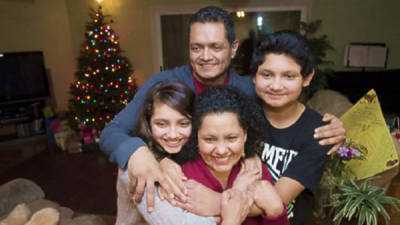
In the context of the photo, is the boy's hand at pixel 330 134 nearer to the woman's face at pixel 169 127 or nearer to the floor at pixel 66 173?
the woman's face at pixel 169 127

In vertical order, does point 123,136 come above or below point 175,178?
above

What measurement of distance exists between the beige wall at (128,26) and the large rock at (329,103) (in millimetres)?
1336

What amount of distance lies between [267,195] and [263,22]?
4858 mm

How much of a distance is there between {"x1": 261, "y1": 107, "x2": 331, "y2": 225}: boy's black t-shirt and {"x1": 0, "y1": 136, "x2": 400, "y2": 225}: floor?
126 cm

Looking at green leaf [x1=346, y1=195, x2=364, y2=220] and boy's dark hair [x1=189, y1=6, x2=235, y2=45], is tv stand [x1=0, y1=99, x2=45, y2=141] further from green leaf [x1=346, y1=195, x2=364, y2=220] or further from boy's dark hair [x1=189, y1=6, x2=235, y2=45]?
green leaf [x1=346, y1=195, x2=364, y2=220]

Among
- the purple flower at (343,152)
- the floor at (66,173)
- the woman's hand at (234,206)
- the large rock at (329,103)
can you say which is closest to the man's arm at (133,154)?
the woman's hand at (234,206)

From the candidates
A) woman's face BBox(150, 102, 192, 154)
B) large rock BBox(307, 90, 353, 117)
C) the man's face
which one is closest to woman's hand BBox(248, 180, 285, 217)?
woman's face BBox(150, 102, 192, 154)

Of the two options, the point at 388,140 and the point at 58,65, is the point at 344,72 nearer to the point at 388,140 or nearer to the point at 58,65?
the point at 388,140

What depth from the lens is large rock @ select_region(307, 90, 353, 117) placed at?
3.72 metres

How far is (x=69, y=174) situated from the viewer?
3896 millimetres

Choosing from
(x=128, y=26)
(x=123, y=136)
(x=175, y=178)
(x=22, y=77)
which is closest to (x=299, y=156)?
(x=175, y=178)

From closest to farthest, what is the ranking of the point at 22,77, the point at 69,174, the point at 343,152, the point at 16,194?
the point at 343,152, the point at 16,194, the point at 69,174, the point at 22,77

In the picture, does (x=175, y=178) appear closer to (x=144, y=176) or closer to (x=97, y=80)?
(x=144, y=176)

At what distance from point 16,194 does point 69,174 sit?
62.5 inches
